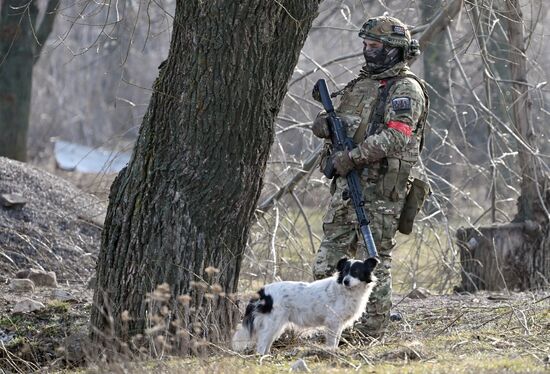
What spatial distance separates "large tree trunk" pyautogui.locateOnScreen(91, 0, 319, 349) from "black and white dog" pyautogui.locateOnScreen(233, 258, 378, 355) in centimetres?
24

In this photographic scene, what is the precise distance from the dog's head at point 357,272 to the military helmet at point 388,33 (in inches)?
59.6

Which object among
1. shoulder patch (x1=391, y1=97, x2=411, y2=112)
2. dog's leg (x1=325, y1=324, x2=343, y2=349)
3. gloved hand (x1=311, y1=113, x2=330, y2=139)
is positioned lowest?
dog's leg (x1=325, y1=324, x2=343, y2=349)

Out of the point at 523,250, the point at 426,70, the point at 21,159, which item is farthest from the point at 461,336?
the point at 426,70

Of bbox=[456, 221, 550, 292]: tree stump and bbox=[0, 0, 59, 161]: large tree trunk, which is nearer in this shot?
bbox=[456, 221, 550, 292]: tree stump

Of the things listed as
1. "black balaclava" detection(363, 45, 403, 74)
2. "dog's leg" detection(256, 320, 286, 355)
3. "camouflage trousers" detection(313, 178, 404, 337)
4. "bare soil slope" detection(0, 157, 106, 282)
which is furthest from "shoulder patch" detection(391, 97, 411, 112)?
"bare soil slope" detection(0, 157, 106, 282)

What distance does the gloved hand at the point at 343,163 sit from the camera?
7.12m

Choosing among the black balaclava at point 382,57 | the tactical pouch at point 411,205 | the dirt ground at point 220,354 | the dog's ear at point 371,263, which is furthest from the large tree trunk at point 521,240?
the dog's ear at point 371,263

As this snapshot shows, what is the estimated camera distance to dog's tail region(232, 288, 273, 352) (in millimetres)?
6828

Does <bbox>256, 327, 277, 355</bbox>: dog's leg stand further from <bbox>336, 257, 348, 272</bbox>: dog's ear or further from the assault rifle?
the assault rifle

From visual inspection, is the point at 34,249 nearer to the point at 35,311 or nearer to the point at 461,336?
the point at 35,311

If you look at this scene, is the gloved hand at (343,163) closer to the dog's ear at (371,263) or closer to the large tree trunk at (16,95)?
the dog's ear at (371,263)

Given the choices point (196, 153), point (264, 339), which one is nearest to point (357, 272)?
point (264, 339)

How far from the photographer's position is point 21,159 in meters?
15.2

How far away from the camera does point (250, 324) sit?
6844mm
